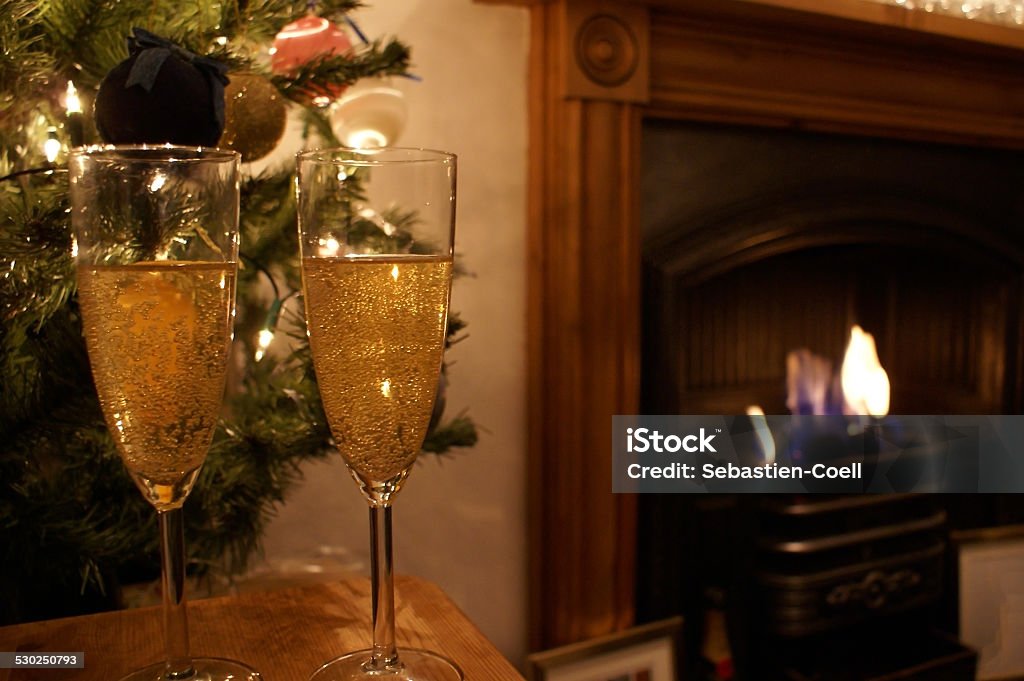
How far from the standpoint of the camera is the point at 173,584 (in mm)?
413

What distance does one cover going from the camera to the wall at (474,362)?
1249mm

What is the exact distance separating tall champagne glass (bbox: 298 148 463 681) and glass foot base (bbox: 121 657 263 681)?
0.04m

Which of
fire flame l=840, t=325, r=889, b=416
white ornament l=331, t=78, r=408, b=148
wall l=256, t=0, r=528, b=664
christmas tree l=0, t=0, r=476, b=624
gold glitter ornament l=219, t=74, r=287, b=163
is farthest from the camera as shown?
fire flame l=840, t=325, r=889, b=416

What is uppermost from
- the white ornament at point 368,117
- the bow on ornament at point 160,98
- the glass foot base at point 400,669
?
the white ornament at point 368,117

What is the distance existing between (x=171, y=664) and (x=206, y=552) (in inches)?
12.0

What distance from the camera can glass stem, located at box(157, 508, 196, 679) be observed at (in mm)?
414

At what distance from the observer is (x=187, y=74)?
459mm

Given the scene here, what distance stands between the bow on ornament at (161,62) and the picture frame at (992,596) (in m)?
1.82

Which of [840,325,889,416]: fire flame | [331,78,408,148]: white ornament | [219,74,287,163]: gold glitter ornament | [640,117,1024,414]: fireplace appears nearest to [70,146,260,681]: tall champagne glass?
[219,74,287,163]: gold glitter ornament

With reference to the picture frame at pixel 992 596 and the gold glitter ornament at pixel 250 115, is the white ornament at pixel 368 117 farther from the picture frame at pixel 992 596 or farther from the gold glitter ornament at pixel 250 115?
the picture frame at pixel 992 596

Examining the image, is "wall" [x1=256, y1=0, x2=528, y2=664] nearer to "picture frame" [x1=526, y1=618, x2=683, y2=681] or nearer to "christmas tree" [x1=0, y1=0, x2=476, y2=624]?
"picture frame" [x1=526, y1=618, x2=683, y2=681]

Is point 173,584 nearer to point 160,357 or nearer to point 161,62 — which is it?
point 160,357

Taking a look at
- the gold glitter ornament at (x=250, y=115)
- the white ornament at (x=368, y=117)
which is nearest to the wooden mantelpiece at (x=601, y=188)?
the white ornament at (x=368, y=117)

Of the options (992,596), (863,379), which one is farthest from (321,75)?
(992,596)
